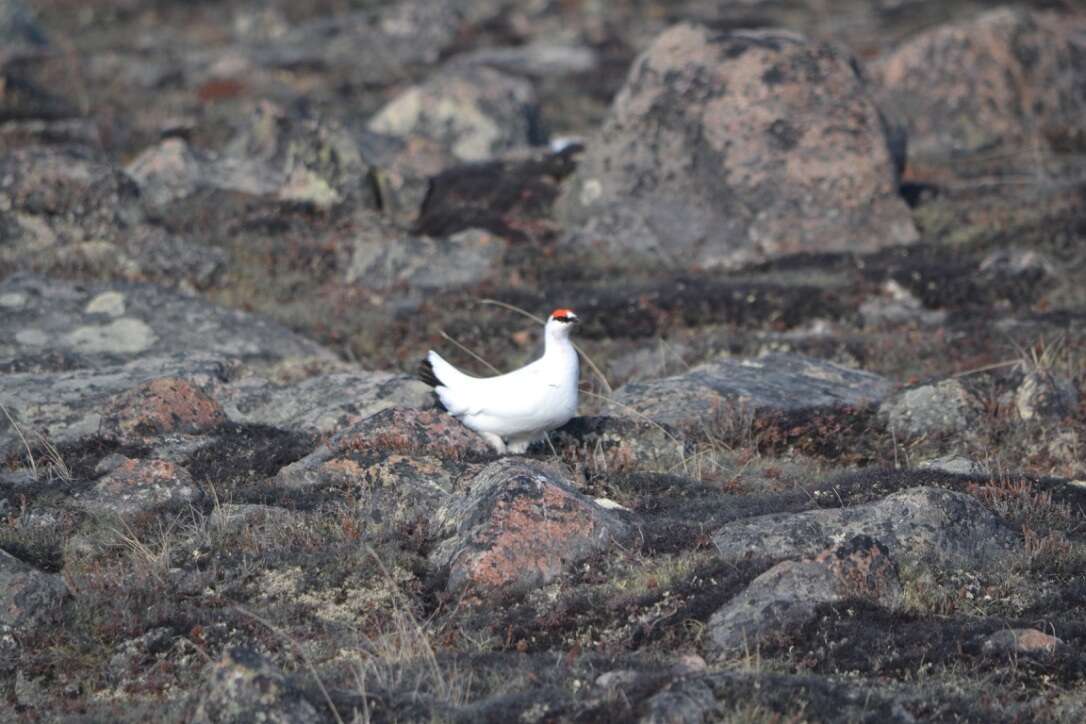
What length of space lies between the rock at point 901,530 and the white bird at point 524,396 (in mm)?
2087

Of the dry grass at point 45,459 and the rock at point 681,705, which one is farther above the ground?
the rock at point 681,705

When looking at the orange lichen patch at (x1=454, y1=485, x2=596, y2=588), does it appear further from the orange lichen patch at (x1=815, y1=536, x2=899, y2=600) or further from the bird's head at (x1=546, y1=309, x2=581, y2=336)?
the bird's head at (x1=546, y1=309, x2=581, y2=336)

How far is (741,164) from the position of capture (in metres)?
22.3

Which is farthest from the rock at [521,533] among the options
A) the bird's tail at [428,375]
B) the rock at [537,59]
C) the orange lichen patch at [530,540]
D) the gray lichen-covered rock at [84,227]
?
the rock at [537,59]

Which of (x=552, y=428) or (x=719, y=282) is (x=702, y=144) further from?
(x=552, y=428)

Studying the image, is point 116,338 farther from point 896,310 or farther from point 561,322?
point 896,310

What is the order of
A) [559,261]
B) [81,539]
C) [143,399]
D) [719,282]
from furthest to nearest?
1. [559,261]
2. [719,282]
3. [143,399]
4. [81,539]

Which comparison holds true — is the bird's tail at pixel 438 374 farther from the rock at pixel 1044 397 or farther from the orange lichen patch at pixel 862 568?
the rock at pixel 1044 397

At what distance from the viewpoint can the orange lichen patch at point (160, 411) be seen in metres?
12.6

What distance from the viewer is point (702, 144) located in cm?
2278

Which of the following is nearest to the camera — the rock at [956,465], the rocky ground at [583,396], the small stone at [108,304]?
the rocky ground at [583,396]

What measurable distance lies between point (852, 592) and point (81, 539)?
5477mm

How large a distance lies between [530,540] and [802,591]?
187 centimetres

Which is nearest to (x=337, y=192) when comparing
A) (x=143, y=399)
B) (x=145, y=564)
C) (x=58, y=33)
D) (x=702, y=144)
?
(x=702, y=144)
